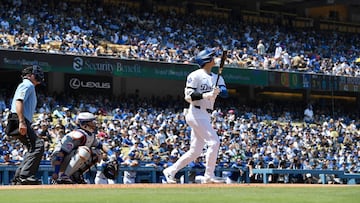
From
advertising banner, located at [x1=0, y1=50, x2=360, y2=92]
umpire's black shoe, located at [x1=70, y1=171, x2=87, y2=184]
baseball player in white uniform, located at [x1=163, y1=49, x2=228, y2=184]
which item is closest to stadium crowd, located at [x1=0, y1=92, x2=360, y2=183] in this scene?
advertising banner, located at [x1=0, y1=50, x2=360, y2=92]

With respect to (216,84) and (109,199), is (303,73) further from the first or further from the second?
(109,199)

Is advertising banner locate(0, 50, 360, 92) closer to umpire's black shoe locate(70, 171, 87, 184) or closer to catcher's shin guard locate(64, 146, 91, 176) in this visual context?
umpire's black shoe locate(70, 171, 87, 184)

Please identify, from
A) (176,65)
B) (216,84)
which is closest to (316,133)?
(176,65)

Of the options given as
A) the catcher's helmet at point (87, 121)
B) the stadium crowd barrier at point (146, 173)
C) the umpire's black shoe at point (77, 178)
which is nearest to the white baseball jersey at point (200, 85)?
the catcher's helmet at point (87, 121)

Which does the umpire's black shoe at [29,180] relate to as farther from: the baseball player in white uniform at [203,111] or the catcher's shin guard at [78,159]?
the baseball player in white uniform at [203,111]

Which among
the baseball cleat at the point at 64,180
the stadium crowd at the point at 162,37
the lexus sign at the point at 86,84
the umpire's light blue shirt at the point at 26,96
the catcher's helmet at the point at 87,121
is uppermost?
the stadium crowd at the point at 162,37

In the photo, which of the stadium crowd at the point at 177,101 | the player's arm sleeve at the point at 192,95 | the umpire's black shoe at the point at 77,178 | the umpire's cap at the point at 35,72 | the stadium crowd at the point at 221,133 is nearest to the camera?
the umpire's cap at the point at 35,72

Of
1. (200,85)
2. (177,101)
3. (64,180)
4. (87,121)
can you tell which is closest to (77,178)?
(64,180)
